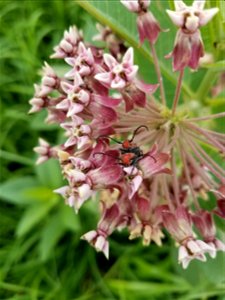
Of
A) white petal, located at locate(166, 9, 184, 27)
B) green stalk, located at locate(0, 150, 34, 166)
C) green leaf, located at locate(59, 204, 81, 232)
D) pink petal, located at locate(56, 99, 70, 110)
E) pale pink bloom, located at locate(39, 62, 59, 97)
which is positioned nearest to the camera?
white petal, located at locate(166, 9, 184, 27)

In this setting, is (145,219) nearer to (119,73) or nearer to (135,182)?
(135,182)

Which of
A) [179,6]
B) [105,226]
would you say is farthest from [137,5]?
[105,226]

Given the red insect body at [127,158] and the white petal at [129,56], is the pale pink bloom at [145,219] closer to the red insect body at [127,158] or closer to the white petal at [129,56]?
the red insect body at [127,158]

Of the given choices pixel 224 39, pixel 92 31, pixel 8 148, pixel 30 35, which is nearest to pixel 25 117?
pixel 8 148

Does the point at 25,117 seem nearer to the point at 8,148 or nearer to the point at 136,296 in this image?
the point at 8,148

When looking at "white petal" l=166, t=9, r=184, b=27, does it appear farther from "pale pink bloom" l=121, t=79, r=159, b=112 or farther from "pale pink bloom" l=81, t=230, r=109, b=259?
"pale pink bloom" l=81, t=230, r=109, b=259

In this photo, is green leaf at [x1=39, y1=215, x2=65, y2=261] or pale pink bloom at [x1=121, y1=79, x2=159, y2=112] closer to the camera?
pale pink bloom at [x1=121, y1=79, x2=159, y2=112]

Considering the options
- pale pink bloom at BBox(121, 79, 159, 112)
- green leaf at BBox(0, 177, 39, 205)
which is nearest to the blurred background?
green leaf at BBox(0, 177, 39, 205)
